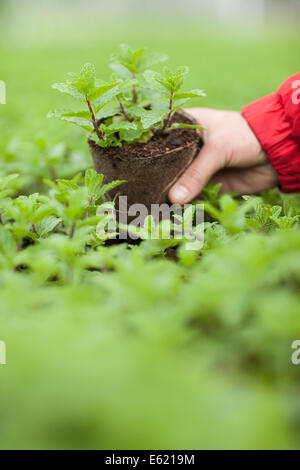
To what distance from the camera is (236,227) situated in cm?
137

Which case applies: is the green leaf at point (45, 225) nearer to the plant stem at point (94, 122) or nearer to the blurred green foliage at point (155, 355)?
the blurred green foliage at point (155, 355)

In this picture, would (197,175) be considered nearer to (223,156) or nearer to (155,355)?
(223,156)

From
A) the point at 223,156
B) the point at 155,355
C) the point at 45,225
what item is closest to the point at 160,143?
the point at 223,156

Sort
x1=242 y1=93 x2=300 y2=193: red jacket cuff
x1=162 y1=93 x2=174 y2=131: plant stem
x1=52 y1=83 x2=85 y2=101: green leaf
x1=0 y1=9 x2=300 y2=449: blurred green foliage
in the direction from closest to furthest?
x1=0 y1=9 x2=300 y2=449: blurred green foliage < x1=52 y1=83 x2=85 y2=101: green leaf < x1=162 y1=93 x2=174 y2=131: plant stem < x1=242 y1=93 x2=300 y2=193: red jacket cuff

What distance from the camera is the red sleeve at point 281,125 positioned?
6.43ft

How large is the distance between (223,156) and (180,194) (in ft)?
1.06

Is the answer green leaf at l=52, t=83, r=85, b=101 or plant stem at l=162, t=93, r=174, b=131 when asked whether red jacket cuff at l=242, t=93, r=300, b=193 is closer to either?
plant stem at l=162, t=93, r=174, b=131

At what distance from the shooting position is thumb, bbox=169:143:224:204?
188cm

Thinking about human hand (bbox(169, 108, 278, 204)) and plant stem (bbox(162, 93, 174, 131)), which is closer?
plant stem (bbox(162, 93, 174, 131))

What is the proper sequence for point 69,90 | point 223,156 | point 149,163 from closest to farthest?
point 69,90, point 149,163, point 223,156

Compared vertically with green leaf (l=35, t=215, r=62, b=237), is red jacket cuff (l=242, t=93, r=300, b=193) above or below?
above

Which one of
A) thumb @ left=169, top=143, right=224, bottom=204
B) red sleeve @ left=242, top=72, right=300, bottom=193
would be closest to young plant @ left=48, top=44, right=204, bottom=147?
thumb @ left=169, top=143, right=224, bottom=204

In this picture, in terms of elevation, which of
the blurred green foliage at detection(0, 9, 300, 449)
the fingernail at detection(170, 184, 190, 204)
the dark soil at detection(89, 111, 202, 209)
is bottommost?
the blurred green foliage at detection(0, 9, 300, 449)

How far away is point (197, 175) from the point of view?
194 cm
